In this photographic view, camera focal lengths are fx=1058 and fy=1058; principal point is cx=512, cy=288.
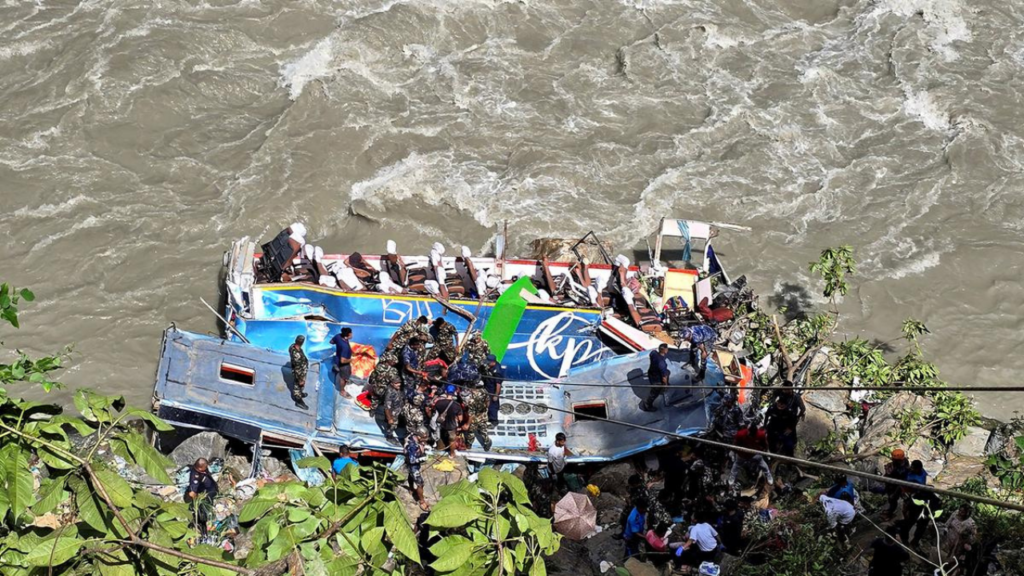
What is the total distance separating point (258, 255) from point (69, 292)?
4.07 m

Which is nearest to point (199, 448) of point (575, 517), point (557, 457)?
point (557, 457)

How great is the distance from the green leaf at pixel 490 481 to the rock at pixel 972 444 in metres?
11.2

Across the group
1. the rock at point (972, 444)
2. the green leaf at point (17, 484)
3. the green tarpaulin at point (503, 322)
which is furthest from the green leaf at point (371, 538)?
the rock at point (972, 444)

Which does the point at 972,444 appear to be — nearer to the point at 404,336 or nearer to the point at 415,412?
the point at 415,412

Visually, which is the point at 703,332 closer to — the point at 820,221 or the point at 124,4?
the point at 820,221

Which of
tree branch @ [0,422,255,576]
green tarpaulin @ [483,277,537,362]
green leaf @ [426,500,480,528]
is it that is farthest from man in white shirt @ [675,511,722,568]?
tree branch @ [0,422,255,576]

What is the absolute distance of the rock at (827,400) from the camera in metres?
14.5

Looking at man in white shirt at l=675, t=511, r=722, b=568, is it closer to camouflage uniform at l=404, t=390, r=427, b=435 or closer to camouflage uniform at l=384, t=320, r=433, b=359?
camouflage uniform at l=404, t=390, r=427, b=435

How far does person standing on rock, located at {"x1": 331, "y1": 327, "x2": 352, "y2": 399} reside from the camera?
531 inches

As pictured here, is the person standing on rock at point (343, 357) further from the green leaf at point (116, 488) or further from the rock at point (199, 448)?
the green leaf at point (116, 488)

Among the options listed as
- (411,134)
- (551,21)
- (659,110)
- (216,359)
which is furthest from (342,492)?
(551,21)

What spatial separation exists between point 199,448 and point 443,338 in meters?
3.32

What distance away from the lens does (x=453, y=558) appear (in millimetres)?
4035

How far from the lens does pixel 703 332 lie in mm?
14453
